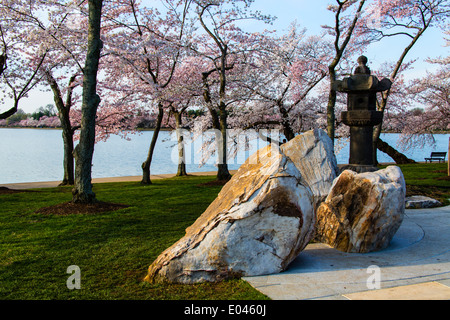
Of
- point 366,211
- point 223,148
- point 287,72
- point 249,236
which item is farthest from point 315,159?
point 287,72

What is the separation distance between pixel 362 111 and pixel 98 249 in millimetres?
7624

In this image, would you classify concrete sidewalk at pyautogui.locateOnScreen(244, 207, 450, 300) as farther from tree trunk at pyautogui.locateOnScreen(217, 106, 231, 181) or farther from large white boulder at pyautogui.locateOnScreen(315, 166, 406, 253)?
tree trunk at pyautogui.locateOnScreen(217, 106, 231, 181)

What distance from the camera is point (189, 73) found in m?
21.6

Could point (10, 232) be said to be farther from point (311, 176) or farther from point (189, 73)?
point (189, 73)

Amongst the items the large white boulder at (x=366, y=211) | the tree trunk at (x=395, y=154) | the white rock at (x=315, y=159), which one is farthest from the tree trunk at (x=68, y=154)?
the tree trunk at (x=395, y=154)

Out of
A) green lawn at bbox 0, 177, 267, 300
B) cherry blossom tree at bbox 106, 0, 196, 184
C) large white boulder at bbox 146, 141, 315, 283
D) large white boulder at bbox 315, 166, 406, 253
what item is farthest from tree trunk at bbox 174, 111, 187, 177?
large white boulder at bbox 146, 141, 315, 283

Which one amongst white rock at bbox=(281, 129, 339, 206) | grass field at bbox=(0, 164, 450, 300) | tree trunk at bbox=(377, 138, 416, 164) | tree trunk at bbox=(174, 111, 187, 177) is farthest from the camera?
tree trunk at bbox=(377, 138, 416, 164)

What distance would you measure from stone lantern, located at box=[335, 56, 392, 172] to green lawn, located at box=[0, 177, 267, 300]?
4517 mm

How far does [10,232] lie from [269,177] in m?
5.59

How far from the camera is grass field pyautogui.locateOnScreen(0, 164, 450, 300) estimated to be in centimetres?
443

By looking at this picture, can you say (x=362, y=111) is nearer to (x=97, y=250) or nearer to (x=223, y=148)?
(x=223, y=148)

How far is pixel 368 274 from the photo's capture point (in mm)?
4785

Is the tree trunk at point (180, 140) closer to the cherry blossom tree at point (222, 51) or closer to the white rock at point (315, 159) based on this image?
the cherry blossom tree at point (222, 51)
